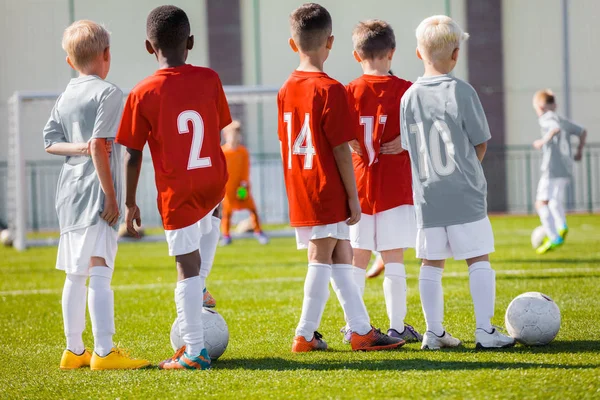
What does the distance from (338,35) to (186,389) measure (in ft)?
52.1

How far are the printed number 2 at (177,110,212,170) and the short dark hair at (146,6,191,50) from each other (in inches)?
14.3

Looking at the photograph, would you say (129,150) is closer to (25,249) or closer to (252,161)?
(25,249)

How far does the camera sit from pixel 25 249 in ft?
46.2

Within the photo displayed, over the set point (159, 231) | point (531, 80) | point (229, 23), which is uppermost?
point (229, 23)

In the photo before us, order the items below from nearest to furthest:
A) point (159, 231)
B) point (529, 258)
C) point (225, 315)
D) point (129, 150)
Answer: point (129, 150) → point (225, 315) → point (529, 258) → point (159, 231)

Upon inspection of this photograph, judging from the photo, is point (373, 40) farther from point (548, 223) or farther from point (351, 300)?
point (548, 223)

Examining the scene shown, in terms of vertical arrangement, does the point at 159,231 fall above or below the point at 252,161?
below

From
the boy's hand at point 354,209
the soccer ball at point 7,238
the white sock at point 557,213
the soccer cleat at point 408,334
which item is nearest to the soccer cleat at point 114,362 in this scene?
the boy's hand at point 354,209

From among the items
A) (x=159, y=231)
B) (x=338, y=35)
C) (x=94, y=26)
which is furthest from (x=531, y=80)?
(x=94, y=26)

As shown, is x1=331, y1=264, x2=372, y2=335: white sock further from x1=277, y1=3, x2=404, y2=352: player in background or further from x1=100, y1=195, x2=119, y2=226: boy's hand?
x1=100, y1=195, x2=119, y2=226: boy's hand

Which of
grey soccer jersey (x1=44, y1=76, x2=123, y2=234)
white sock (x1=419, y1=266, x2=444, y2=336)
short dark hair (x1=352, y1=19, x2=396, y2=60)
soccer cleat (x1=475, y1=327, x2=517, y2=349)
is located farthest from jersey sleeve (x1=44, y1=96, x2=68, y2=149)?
soccer cleat (x1=475, y1=327, x2=517, y2=349)

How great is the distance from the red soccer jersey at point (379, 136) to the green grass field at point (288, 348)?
86 cm

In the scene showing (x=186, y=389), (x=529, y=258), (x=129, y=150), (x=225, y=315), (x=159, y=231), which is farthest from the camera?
(x=159, y=231)

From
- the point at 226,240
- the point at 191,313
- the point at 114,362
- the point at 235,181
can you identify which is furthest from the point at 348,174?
the point at 226,240
